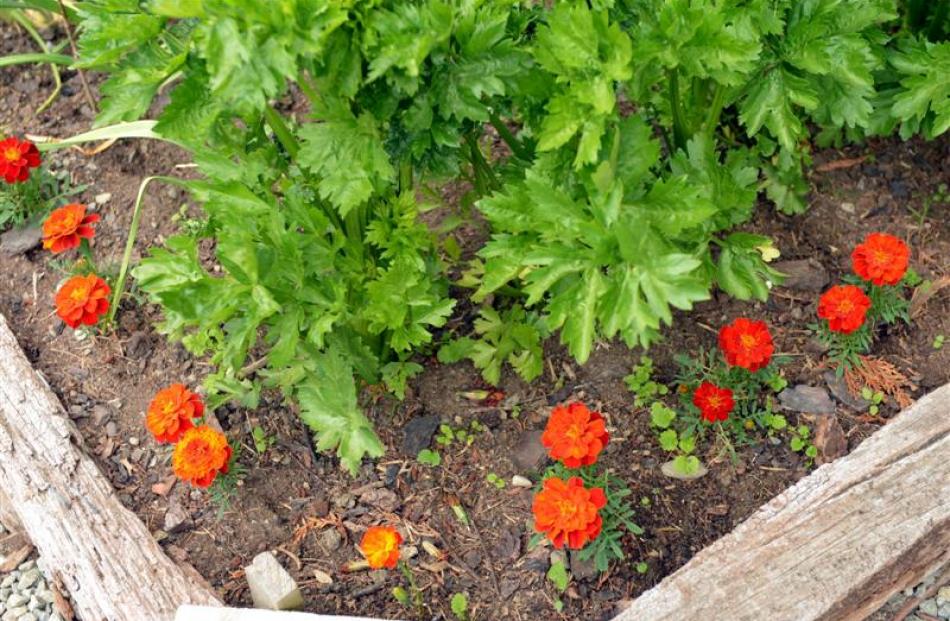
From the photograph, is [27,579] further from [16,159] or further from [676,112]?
[676,112]

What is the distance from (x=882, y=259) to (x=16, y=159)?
2.45 metres

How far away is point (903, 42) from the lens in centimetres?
288

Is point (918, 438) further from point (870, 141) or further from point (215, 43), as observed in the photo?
point (215, 43)

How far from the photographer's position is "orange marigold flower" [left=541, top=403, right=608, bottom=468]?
2350mm

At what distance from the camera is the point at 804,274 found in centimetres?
300

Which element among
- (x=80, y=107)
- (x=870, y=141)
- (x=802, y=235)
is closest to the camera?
(x=802, y=235)

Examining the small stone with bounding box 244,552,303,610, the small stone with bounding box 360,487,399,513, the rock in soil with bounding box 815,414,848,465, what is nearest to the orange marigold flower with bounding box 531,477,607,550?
the small stone with bounding box 360,487,399,513

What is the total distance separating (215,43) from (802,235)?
6.40 feet

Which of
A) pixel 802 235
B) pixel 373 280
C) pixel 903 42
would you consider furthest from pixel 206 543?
pixel 903 42

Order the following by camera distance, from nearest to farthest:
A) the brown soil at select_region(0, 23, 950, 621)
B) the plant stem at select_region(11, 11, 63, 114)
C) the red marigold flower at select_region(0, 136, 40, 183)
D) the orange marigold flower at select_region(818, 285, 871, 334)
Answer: the brown soil at select_region(0, 23, 950, 621)
the orange marigold flower at select_region(818, 285, 871, 334)
the red marigold flower at select_region(0, 136, 40, 183)
the plant stem at select_region(11, 11, 63, 114)

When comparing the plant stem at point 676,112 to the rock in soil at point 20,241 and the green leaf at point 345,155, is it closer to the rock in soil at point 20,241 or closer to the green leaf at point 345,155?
the green leaf at point 345,155

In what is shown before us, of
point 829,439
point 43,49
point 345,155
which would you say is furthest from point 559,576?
point 43,49

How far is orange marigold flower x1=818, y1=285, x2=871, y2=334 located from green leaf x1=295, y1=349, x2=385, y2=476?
1.20 metres

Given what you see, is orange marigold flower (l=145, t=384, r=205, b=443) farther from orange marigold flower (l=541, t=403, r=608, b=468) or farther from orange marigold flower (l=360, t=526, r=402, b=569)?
orange marigold flower (l=541, t=403, r=608, b=468)
